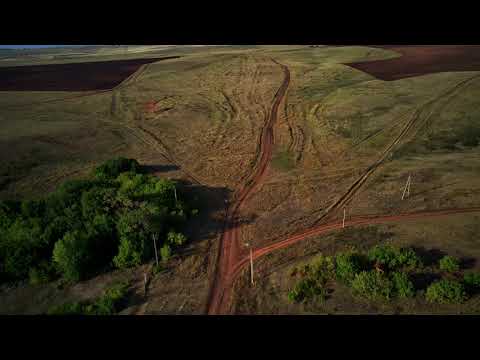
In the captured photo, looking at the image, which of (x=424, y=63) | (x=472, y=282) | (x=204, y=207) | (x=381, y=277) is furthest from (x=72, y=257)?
(x=424, y=63)

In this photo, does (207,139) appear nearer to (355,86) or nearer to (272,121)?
(272,121)

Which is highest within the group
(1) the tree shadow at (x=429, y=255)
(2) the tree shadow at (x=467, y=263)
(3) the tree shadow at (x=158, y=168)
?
(3) the tree shadow at (x=158, y=168)

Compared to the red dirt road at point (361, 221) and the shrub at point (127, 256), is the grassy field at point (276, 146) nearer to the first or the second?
the red dirt road at point (361, 221)

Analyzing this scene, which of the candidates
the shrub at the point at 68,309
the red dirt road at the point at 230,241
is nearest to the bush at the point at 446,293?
the red dirt road at the point at 230,241

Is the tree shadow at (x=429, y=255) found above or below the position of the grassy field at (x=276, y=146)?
below

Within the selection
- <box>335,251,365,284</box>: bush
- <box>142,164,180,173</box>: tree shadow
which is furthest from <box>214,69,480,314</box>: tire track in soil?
<box>142,164,180,173</box>: tree shadow

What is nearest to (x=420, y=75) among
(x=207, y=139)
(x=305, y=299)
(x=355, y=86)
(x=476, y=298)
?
(x=355, y=86)

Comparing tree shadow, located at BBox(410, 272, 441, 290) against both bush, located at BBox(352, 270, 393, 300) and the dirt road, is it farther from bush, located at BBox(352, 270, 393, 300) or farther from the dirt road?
the dirt road
